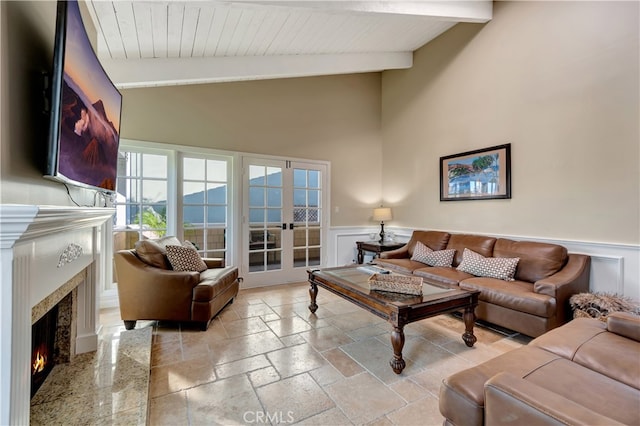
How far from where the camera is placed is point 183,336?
261cm

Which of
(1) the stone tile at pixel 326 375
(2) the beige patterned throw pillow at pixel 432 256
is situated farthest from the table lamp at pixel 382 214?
(1) the stone tile at pixel 326 375

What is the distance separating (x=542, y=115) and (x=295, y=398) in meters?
3.74

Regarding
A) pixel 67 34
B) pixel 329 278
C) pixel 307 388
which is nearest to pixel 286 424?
pixel 307 388

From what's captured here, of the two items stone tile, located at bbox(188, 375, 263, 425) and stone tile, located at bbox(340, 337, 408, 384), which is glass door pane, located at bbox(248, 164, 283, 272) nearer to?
stone tile, located at bbox(340, 337, 408, 384)

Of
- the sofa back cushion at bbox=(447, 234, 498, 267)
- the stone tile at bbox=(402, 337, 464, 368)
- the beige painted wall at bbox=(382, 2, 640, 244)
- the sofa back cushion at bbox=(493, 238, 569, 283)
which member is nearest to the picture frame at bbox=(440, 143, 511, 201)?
the beige painted wall at bbox=(382, 2, 640, 244)

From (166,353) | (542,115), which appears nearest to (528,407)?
(166,353)

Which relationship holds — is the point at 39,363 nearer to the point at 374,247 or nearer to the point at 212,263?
the point at 212,263

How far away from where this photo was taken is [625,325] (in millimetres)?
1645

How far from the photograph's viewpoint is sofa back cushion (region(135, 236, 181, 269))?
112 inches

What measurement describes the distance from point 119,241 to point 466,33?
5351 millimetres

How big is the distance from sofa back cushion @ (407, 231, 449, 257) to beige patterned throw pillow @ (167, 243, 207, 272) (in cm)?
297

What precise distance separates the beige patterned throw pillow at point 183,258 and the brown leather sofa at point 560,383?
2635 mm

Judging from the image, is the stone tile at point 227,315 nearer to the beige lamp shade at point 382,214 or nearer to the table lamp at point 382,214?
the table lamp at point 382,214

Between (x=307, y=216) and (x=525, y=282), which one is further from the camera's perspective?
(x=307, y=216)
